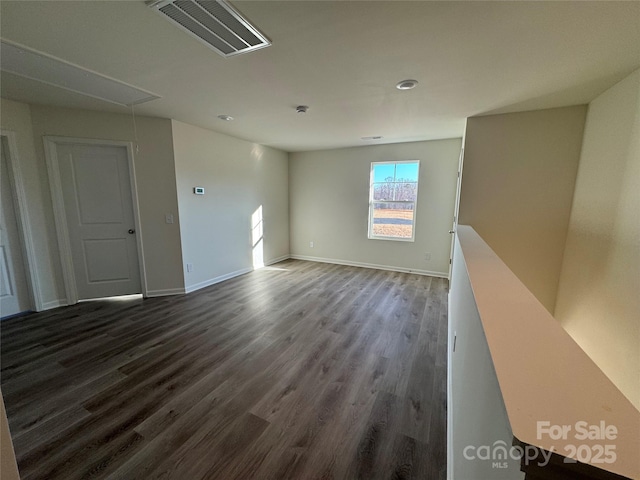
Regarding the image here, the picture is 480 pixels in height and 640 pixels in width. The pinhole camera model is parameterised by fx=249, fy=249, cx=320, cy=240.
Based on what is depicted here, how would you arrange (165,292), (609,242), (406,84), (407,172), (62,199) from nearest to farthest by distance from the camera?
(609,242) < (406,84) < (62,199) < (165,292) < (407,172)

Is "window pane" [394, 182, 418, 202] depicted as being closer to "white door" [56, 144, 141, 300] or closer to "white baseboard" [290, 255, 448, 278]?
"white baseboard" [290, 255, 448, 278]

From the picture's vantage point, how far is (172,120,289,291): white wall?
3.71 meters

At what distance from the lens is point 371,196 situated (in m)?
5.17

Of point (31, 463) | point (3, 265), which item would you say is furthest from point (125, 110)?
point (31, 463)

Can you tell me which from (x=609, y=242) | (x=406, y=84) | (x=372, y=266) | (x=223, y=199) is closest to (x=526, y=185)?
(x=609, y=242)

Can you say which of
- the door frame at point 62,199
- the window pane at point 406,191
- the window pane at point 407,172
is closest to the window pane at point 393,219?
the window pane at point 406,191

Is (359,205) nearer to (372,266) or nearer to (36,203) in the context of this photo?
(372,266)

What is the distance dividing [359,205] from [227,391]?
4.18 meters

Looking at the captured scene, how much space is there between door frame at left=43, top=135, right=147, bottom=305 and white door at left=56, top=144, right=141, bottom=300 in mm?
40

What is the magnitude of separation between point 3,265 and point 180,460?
11.3ft

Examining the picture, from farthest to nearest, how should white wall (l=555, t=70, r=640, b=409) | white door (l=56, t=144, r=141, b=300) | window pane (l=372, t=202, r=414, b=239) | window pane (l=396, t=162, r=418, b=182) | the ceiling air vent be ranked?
window pane (l=372, t=202, r=414, b=239), window pane (l=396, t=162, r=418, b=182), white door (l=56, t=144, r=141, b=300), white wall (l=555, t=70, r=640, b=409), the ceiling air vent

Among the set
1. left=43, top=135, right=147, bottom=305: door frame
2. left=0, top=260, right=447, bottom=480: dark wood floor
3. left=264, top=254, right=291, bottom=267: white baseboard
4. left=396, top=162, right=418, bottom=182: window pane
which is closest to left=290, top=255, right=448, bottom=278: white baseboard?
left=264, top=254, right=291, bottom=267: white baseboard

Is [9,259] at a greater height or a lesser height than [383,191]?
lesser

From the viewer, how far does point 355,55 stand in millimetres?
1824
